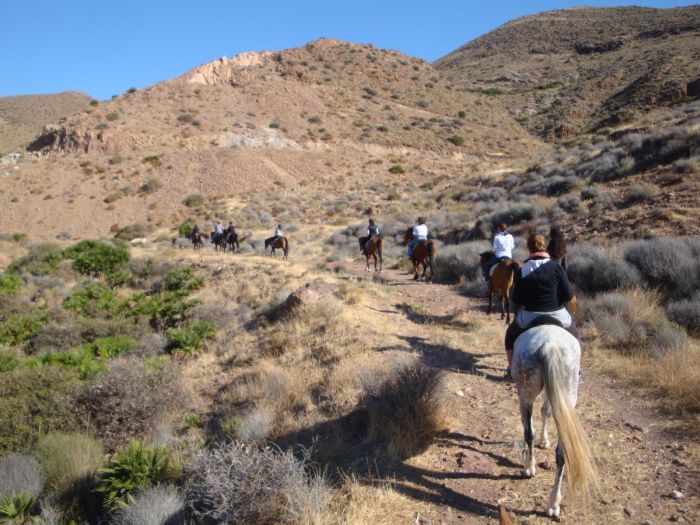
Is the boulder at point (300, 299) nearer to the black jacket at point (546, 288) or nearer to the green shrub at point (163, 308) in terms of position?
the green shrub at point (163, 308)

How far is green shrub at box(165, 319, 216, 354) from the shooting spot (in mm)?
11305

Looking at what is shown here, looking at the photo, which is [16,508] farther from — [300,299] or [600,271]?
[600,271]

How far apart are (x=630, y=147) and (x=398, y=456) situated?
20.0 metres

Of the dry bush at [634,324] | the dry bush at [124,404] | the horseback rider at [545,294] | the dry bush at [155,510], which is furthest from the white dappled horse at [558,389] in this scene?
the dry bush at [124,404]

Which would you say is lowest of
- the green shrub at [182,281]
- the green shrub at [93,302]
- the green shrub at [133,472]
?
the green shrub at [133,472]

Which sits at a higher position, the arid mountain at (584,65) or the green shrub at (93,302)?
the arid mountain at (584,65)

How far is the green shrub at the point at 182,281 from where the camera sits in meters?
16.1

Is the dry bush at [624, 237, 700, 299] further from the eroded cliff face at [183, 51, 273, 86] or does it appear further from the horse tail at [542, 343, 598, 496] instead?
the eroded cliff face at [183, 51, 273, 86]

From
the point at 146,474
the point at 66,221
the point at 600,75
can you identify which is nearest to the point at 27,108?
the point at 66,221

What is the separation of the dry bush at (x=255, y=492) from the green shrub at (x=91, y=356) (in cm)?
540

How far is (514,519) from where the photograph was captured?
13.4ft

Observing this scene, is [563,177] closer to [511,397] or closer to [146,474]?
[511,397]

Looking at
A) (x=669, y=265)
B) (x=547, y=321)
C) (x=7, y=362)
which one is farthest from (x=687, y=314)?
(x=7, y=362)

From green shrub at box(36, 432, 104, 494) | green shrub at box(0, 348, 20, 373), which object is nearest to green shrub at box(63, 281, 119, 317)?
green shrub at box(0, 348, 20, 373)
